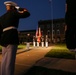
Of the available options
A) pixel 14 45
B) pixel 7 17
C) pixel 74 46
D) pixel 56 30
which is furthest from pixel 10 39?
pixel 56 30

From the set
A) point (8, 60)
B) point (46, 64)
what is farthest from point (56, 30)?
point (8, 60)

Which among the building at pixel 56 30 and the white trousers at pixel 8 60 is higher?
the white trousers at pixel 8 60

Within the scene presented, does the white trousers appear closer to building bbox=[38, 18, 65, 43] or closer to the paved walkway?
the paved walkway

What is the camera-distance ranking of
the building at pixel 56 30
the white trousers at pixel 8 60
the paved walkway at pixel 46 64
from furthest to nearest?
the building at pixel 56 30 → the paved walkway at pixel 46 64 → the white trousers at pixel 8 60

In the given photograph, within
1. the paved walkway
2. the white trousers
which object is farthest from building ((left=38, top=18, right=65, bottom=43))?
the white trousers

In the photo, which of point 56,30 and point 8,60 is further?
point 56,30

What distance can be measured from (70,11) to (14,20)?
2.31 metres

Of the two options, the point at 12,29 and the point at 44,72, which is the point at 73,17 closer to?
the point at 12,29

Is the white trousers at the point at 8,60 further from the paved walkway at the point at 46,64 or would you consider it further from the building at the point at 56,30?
the building at the point at 56,30

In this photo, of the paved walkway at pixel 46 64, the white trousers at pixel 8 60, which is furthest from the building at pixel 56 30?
the white trousers at pixel 8 60

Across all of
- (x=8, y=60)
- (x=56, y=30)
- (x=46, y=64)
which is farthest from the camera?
(x=56, y=30)

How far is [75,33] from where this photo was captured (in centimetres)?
283

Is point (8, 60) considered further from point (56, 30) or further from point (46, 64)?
point (56, 30)

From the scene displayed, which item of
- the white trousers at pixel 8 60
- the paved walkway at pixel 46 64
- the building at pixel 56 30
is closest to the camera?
the white trousers at pixel 8 60
